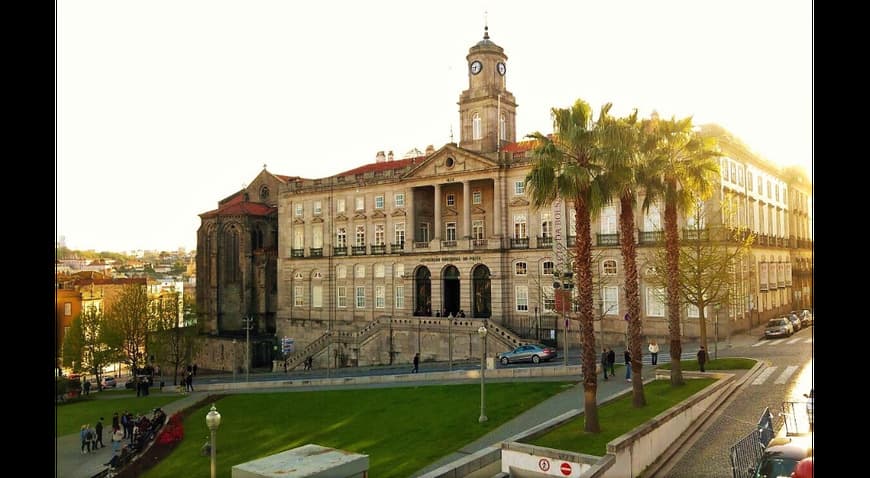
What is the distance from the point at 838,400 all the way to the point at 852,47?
3212 mm

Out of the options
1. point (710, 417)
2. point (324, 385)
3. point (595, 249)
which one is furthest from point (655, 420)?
point (595, 249)

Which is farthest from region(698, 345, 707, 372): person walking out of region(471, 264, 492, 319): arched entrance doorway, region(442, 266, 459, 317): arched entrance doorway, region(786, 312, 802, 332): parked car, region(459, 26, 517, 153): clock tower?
region(459, 26, 517, 153): clock tower

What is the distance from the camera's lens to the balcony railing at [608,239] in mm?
48188

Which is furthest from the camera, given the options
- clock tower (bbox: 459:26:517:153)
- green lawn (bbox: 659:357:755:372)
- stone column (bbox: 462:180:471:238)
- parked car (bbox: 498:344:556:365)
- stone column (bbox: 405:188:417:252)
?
stone column (bbox: 405:188:417:252)

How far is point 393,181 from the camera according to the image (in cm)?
6228

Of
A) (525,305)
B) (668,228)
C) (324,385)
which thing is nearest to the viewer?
(668,228)

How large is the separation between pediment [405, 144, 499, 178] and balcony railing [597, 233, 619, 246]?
11309 millimetres

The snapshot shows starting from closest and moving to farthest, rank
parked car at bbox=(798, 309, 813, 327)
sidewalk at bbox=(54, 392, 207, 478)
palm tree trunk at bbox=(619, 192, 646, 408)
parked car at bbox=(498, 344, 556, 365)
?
palm tree trunk at bbox=(619, 192, 646, 408), sidewalk at bbox=(54, 392, 207, 478), parked car at bbox=(498, 344, 556, 365), parked car at bbox=(798, 309, 813, 327)

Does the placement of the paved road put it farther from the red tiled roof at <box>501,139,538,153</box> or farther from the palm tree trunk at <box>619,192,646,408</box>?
the red tiled roof at <box>501,139,538,153</box>

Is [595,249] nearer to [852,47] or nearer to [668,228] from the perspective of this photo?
[668,228]

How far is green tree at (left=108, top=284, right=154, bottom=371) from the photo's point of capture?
187ft

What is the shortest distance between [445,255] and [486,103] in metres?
15.1

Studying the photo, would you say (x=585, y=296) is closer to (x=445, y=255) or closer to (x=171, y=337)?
(x=445, y=255)

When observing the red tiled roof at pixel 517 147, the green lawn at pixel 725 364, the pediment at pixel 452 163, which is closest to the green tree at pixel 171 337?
the pediment at pixel 452 163
